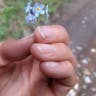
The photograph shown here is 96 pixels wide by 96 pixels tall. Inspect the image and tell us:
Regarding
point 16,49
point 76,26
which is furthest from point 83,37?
point 16,49

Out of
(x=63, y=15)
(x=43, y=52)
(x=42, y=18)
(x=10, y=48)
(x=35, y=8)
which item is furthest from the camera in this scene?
(x=63, y=15)

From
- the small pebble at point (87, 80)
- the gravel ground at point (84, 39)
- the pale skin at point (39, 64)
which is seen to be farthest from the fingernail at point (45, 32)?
the small pebble at point (87, 80)

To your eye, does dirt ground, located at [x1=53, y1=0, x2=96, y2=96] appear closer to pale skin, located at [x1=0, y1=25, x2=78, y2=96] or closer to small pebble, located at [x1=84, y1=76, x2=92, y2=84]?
small pebble, located at [x1=84, y1=76, x2=92, y2=84]

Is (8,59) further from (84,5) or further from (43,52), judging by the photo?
(84,5)

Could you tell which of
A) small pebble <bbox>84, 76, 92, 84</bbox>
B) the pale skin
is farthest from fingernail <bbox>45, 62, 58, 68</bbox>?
small pebble <bbox>84, 76, 92, 84</bbox>

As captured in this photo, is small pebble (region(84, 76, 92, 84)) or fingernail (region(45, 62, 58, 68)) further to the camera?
small pebble (region(84, 76, 92, 84))

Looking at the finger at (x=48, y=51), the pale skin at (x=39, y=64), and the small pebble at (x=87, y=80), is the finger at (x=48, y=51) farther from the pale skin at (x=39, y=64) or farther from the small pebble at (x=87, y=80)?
the small pebble at (x=87, y=80)

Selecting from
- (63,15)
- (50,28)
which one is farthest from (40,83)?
(63,15)

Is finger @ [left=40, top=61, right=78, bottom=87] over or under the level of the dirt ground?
over
